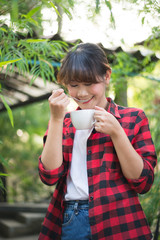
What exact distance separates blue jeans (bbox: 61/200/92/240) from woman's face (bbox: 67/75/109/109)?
397 millimetres

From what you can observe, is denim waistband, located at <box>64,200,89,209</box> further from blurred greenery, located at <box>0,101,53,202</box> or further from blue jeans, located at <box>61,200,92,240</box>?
blurred greenery, located at <box>0,101,53,202</box>

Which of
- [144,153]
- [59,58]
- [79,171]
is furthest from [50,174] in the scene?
[59,58]

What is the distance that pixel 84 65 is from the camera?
119cm

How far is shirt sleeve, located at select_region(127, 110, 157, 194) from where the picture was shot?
111 centimetres

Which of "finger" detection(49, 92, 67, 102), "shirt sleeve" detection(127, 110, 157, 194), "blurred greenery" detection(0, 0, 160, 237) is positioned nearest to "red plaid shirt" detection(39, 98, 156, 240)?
"shirt sleeve" detection(127, 110, 157, 194)

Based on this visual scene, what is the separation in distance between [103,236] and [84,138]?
40cm

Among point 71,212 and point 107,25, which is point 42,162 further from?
point 107,25

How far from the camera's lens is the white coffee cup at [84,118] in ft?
3.78

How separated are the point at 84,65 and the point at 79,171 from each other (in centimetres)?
43

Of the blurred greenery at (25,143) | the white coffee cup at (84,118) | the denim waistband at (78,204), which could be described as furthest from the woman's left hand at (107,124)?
the blurred greenery at (25,143)

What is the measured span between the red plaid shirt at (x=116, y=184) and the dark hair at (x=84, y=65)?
0.73 ft

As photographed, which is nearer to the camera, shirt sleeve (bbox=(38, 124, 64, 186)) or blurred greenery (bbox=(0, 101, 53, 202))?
shirt sleeve (bbox=(38, 124, 64, 186))

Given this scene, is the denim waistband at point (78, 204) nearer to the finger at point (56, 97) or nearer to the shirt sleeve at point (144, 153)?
the shirt sleeve at point (144, 153)

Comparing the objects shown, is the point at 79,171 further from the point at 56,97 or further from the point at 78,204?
the point at 56,97
